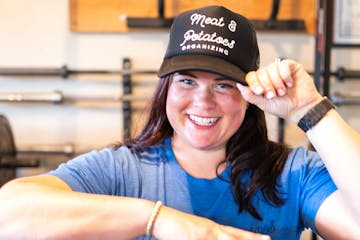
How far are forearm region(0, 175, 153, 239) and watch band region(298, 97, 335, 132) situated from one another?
0.37 metres

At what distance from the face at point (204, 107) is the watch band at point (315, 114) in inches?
6.5

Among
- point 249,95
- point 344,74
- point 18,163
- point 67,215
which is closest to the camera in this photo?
point 67,215

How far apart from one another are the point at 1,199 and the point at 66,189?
12 cm

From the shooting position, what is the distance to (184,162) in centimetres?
111

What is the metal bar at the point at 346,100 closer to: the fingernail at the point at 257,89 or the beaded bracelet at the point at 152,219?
the fingernail at the point at 257,89

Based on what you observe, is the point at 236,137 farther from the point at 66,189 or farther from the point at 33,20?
the point at 33,20

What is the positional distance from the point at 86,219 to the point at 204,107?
0.36 meters

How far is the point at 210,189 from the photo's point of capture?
107 centimetres

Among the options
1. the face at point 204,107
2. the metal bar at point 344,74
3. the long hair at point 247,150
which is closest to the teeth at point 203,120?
the face at point 204,107

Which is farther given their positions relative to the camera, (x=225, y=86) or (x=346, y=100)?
(x=346, y=100)

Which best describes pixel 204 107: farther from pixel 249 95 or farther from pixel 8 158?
pixel 8 158

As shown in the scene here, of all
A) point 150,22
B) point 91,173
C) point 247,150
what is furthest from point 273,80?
point 150,22

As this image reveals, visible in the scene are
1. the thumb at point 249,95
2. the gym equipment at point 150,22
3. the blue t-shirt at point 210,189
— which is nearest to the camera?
the thumb at point 249,95

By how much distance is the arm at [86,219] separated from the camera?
82 centimetres
